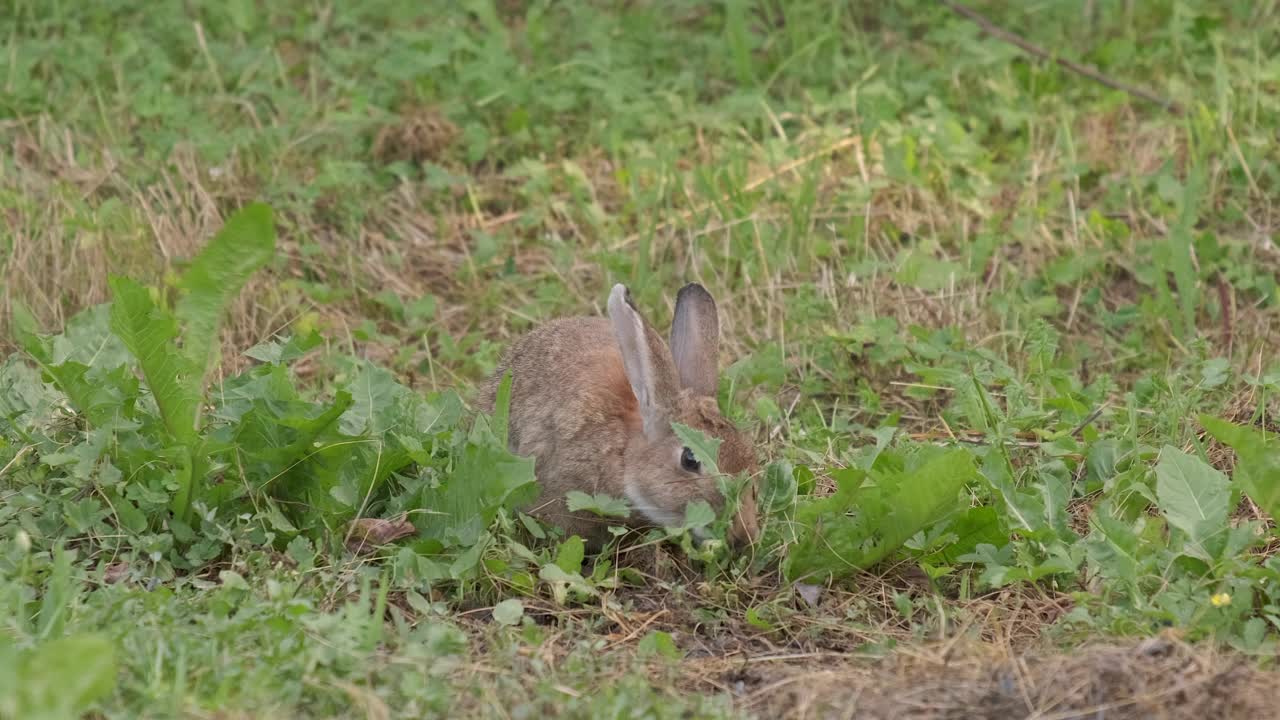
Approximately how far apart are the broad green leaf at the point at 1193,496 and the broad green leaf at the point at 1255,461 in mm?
80

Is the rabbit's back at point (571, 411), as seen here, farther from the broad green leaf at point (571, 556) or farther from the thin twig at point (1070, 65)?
the thin twig at point (1070, 65)

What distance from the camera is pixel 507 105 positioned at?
7.77 m

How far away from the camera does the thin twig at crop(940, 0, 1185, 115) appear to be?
7.62 m

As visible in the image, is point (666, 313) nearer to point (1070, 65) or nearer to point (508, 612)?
point (508, 612)

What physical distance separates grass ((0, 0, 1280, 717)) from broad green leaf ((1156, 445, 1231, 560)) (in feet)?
0.05

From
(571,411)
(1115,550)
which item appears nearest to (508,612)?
(571,411)

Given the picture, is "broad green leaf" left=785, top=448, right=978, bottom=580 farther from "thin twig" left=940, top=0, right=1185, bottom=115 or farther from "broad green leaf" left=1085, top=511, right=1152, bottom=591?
"thin twig" left=940, top=0, right=1185, bottom=115

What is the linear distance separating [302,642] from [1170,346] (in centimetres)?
A: 399

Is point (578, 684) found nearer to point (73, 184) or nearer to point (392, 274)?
point (392, 274)

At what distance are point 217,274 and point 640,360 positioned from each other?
4.35ft

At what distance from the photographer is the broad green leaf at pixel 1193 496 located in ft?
13.9

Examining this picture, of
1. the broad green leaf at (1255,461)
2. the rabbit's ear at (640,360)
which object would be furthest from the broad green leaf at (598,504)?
the broad green leaf at (1255,461)

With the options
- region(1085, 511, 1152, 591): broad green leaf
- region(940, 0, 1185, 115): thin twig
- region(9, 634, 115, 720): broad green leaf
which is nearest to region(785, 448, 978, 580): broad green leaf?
region(1085, 511, 1152, 591): broad green leaf

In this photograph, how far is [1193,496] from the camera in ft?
14.3
